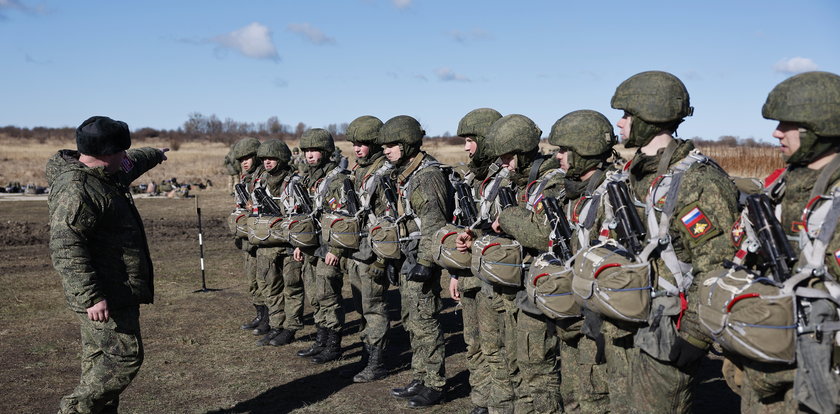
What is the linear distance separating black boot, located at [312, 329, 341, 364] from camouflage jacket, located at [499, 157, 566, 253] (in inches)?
163

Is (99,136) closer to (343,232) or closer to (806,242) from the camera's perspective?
(343,232)

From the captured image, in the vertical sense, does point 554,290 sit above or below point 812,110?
below

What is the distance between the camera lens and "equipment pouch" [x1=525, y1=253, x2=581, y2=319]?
493 cm

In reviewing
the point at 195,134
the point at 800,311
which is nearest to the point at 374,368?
the point at 800,311

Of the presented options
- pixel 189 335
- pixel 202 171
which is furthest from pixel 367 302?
pixel 202 171

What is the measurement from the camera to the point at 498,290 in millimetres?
6270

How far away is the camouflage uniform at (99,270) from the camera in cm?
556

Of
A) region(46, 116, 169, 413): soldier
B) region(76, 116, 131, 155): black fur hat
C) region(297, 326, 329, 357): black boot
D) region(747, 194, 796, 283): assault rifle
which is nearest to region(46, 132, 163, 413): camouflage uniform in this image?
region(46, 116, 169, 413): soldier

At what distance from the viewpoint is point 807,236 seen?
3486 millimetres

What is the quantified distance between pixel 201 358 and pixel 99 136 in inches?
174

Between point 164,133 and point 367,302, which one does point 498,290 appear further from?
point 164,133

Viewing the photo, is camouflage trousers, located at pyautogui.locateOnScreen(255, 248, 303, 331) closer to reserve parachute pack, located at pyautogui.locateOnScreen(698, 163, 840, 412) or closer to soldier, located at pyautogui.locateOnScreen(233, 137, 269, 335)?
soldier, located at pyautogui.locateOnScreen(233, 137, 269, 335)

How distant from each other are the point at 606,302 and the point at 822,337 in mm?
1190

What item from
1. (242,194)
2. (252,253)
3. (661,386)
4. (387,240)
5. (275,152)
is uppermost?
(275,152)
